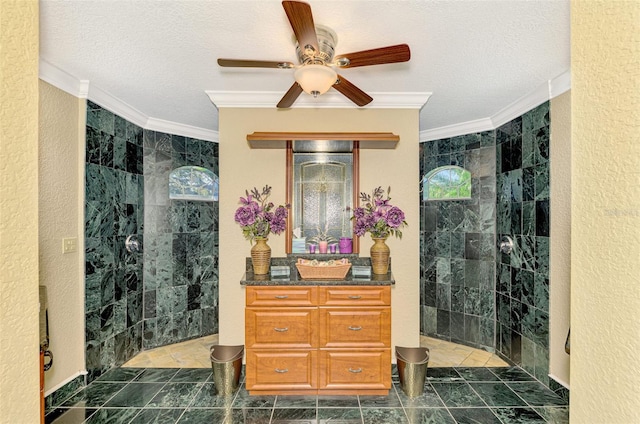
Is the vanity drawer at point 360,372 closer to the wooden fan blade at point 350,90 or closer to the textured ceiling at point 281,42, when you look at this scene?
the wooden fan blade at point 350,90

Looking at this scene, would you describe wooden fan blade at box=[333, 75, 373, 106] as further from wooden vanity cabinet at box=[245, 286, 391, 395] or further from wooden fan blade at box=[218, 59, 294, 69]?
wooden vanity cabinet at box=[245, 286, 391, 395]

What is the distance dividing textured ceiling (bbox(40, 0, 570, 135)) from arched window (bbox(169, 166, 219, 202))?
44.5 inches

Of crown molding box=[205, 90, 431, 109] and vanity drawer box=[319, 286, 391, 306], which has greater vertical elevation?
crown molding box=[205, 90, 431, 109]

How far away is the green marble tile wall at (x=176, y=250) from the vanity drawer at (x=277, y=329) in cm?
175

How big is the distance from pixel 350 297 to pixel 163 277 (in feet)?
7.93

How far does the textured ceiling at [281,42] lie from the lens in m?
1.77

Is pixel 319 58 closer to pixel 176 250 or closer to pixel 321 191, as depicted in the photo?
pixel 321 191

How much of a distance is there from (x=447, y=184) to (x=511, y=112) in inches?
43.0

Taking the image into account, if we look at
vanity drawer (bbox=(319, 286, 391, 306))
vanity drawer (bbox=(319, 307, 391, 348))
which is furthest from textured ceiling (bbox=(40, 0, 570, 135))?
vanity drawer (bbox=(319, 307, 391, 348))

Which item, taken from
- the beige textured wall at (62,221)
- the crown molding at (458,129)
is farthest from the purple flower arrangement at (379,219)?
the beige textured wall at (62,221)

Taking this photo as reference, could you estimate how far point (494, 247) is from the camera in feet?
11.7
